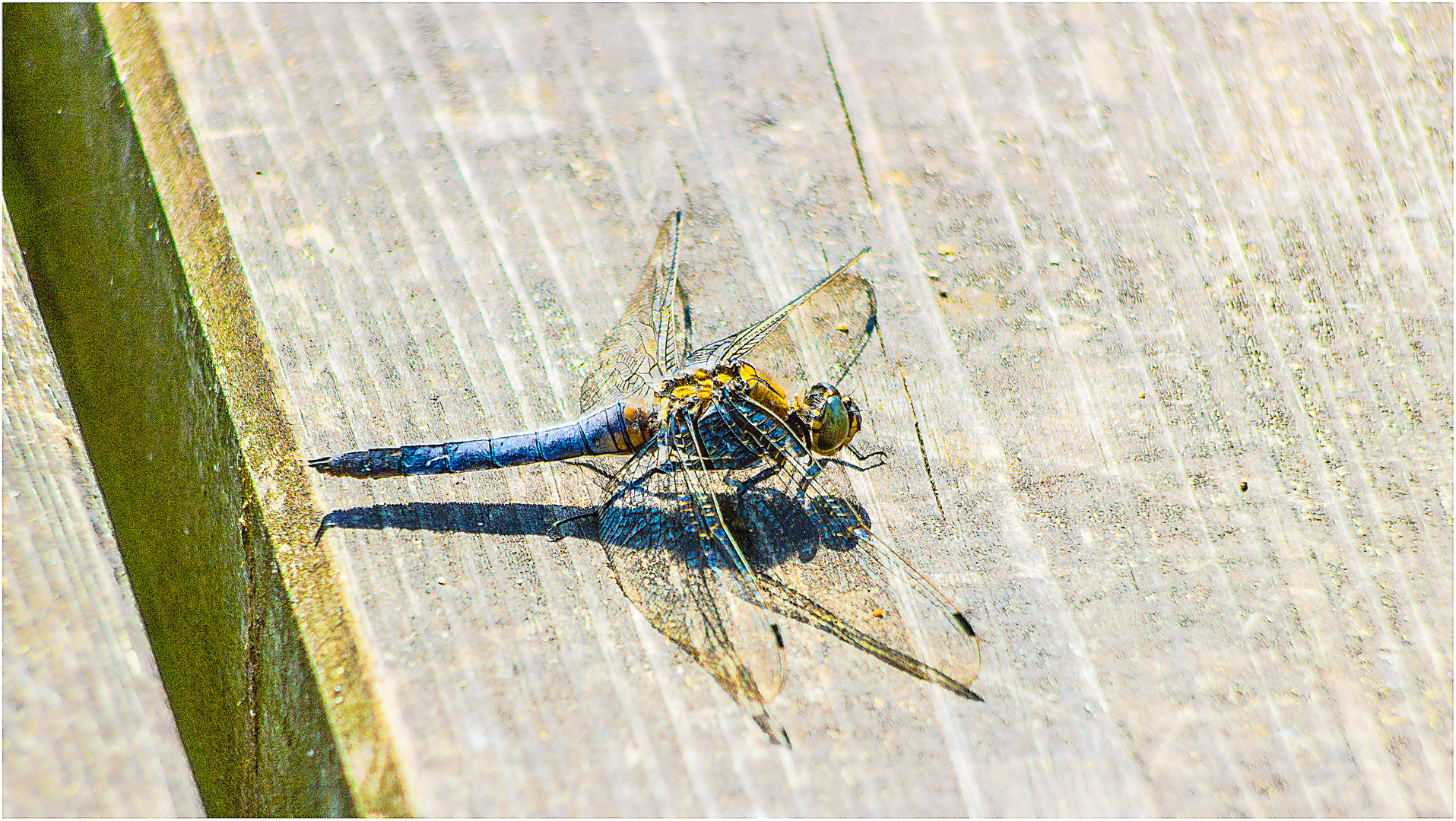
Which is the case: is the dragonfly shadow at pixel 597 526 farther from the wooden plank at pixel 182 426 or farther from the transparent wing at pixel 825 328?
the transparent wing at pixel 825 328

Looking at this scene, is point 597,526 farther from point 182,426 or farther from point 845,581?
point 182,426

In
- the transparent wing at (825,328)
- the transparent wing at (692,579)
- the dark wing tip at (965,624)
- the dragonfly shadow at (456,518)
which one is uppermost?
the transparent wing at (825,328)

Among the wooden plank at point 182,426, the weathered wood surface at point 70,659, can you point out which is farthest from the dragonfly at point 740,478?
the weathered wood surface at point 70,659

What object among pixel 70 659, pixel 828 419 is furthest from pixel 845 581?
pixel 70 659

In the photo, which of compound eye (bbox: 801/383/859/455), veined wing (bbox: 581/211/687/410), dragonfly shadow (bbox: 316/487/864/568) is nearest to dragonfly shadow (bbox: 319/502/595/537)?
dragonfly shadow (bbox: 316/487/864/568)

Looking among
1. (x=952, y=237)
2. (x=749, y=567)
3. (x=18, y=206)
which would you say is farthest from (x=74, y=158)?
(x=952, y=237)

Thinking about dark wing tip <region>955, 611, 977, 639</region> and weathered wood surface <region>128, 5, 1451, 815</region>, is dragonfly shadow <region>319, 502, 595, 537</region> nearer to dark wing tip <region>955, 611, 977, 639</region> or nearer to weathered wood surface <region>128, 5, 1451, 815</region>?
weathered wood surface <region>128, 5, 1451, 815</region>
